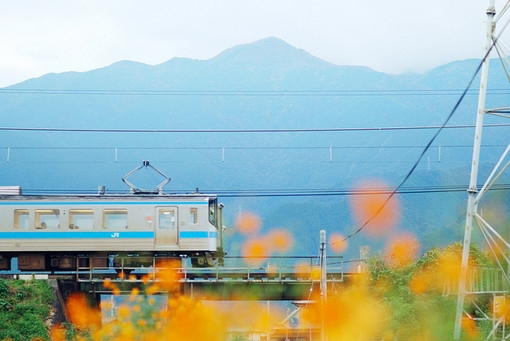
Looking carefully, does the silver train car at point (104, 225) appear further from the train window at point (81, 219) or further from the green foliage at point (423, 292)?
the green foliage at point (423, 292)

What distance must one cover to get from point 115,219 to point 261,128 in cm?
12495

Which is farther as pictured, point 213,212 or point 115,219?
point 213,212

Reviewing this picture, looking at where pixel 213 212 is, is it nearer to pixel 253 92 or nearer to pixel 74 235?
pixel 74 235

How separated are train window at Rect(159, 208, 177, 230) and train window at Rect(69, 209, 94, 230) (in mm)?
2510

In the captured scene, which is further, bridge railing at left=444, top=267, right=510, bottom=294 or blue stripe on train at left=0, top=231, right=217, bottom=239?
blue stripe on train at left=0, top=231, right=217, bottom=239

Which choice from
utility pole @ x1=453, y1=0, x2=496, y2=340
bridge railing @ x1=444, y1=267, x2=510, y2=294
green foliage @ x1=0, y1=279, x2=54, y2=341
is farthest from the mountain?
utility pole @ x1=453, y1=0, x2=496, y2=340

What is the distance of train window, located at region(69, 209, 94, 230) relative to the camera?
3030 cm

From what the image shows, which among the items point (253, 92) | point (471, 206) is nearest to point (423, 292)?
point (471, 206)

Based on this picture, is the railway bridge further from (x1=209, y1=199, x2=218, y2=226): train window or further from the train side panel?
(x1=209, y1=199, x2=218, y2=226): train window

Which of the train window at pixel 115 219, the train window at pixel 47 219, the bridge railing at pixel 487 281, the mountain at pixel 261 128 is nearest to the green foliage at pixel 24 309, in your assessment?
the train window at pixel 47 219

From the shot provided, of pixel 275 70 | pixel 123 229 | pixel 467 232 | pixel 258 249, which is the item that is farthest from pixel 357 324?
pixel 275 70

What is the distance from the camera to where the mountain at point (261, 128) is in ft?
432

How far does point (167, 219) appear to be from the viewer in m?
30.3

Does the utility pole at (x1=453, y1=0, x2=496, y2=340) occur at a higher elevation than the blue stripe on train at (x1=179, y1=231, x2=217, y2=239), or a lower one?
higher
